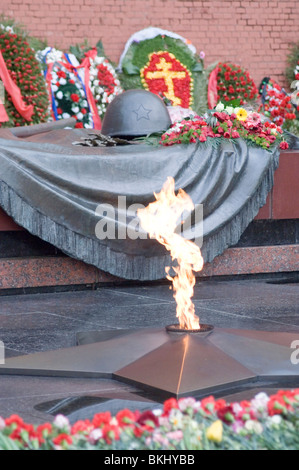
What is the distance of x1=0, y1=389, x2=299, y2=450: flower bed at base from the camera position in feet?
5.29

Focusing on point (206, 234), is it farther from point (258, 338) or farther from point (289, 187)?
point (258, 338)

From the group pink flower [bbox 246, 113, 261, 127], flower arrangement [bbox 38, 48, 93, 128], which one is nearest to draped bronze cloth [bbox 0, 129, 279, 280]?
pink flower [bbox 246, 113, 261, 127]

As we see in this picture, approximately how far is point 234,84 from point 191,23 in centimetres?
89

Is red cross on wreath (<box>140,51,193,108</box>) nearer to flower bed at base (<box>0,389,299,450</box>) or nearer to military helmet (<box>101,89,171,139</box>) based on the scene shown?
military helmet (<box>101,89,171,139</box>)

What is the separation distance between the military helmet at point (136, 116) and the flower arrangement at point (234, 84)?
3.69 meters

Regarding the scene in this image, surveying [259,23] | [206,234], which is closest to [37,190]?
[206,234]

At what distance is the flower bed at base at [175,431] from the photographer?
161 cm

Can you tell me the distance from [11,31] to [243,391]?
646 cm

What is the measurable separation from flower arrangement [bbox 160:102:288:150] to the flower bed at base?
4.02 meters

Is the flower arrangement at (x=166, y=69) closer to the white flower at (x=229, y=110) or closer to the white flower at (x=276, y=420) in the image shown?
the white flower at (x=229, y=110)

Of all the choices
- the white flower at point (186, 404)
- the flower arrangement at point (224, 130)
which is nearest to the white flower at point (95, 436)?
the white flower at point (186, 404)

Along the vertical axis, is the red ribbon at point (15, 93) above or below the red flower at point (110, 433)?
above

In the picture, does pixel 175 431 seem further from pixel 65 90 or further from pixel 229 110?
pixel 65 90

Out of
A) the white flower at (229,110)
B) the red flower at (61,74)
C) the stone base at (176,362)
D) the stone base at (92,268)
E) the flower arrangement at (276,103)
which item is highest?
the red flower at (61,74)
